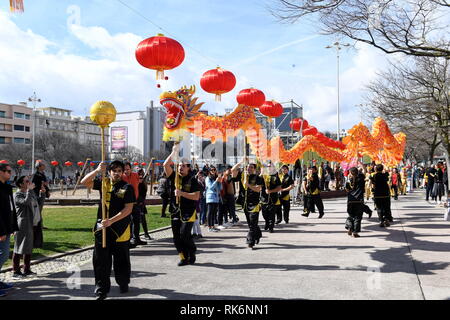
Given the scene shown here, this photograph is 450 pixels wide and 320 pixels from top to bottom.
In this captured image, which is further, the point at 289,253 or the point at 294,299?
the point at 289,253

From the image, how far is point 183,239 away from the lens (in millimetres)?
6051

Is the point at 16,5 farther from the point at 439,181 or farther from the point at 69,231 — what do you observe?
the point at 439,181

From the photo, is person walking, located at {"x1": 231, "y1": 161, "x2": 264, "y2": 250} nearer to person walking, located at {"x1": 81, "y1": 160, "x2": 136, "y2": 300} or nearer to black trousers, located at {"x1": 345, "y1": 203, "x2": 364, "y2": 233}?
black trousers, located at {"x1": 345, "y1": 203, "x2": 364, "y2": 233}

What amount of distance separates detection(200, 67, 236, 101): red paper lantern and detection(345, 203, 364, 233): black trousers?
170 inches

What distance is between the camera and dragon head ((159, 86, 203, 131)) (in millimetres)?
9281

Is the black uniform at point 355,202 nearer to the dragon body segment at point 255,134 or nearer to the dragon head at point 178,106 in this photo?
the dragon body segment at point 255,134

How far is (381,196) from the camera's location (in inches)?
392

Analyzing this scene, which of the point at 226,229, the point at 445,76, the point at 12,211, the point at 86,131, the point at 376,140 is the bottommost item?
the point at 226,229

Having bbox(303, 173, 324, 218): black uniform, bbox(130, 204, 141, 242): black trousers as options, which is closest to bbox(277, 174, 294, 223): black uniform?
→ bbox(303, 173, 324, 218): black uniform

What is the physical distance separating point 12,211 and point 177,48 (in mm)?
4228

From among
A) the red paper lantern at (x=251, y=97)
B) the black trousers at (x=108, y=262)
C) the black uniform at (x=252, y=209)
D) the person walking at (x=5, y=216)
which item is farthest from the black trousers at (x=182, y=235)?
the red paper lantern at (x=251, y=97)

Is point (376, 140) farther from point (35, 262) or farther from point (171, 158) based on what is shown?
point (35, 262)

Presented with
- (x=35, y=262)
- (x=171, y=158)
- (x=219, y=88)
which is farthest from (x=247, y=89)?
(x=35, y=262)

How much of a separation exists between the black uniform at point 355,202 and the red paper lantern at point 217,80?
398cm
